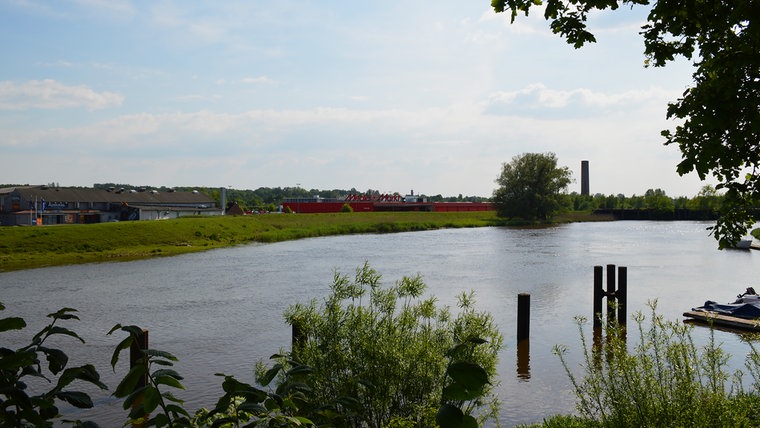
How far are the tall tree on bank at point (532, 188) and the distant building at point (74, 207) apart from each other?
158 feet

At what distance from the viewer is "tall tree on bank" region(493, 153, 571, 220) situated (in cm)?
9481

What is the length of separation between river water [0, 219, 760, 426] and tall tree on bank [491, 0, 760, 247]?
5.86 meters

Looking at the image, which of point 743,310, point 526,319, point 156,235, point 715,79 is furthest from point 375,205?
point 715,79

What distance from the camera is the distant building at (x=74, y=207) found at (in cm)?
8300

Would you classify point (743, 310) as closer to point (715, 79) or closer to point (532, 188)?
point (715, 79)

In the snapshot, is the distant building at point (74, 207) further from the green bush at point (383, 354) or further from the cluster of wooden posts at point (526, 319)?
the green bush at point (383, 354)

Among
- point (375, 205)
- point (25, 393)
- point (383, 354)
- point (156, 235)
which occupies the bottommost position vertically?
point (156, 235)

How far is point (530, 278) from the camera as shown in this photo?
31.5m

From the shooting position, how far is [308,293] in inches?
1058

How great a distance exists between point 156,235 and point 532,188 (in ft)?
201

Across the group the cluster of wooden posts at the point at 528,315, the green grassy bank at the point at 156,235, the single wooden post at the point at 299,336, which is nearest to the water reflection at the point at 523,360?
the cluster of wooden posts at the point at 528,315

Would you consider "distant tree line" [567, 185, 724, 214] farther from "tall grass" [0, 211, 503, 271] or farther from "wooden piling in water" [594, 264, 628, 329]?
"wooden piling in water" [594, 264, 628, 329]

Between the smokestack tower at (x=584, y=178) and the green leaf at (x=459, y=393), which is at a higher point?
the smokestack tower at (x=584, y=178)

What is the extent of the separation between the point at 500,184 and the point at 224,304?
7909cm
